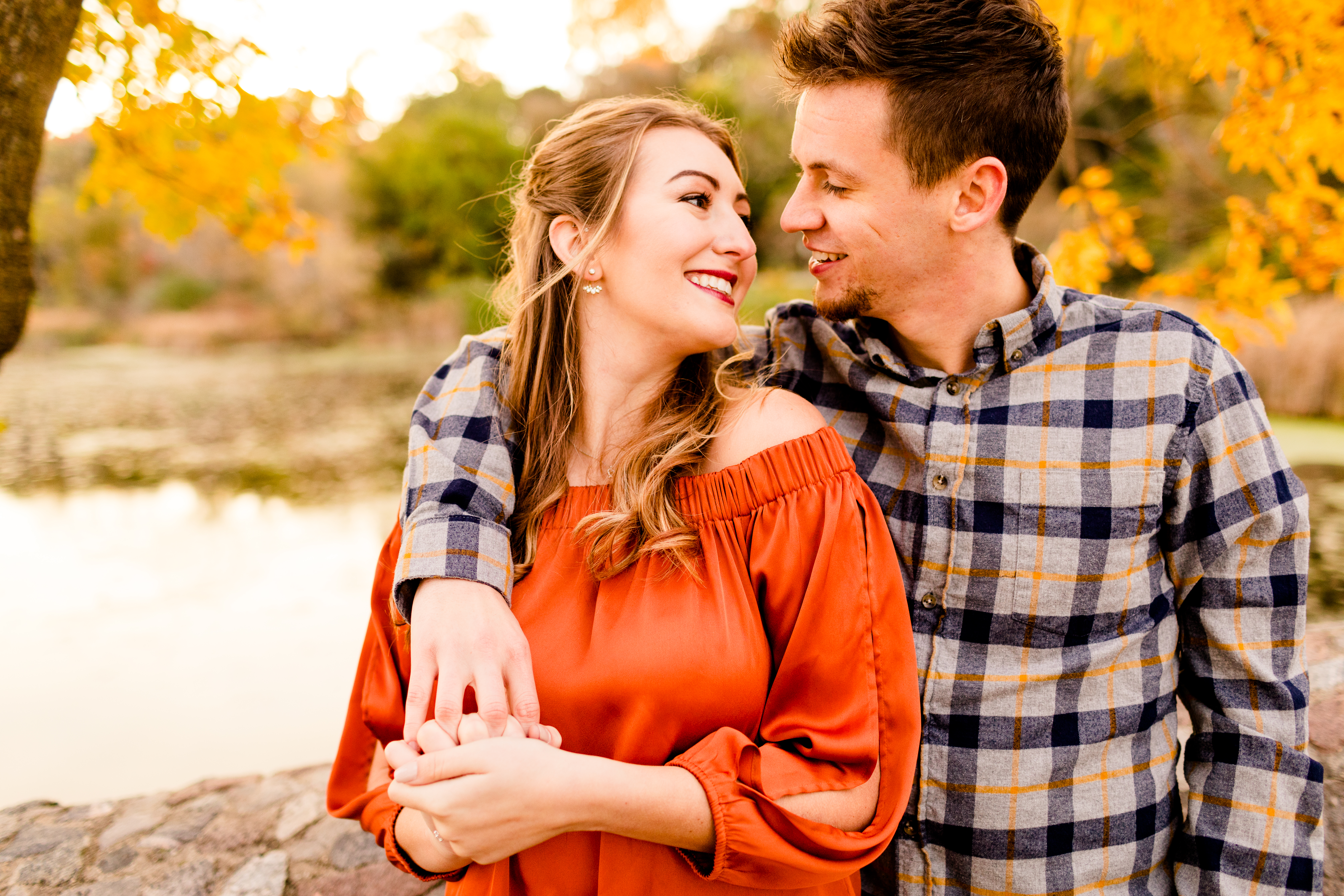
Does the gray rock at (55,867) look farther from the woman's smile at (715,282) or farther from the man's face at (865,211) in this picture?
the man's face at (865,211)

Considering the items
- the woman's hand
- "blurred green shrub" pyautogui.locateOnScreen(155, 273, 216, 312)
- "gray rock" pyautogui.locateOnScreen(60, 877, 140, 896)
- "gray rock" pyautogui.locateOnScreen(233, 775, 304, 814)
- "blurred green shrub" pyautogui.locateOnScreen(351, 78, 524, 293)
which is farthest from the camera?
"blurred green shrub" pyautogui.locateOnScreen(155, 273, 216, 312)

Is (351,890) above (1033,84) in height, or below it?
below

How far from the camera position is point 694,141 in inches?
59.1

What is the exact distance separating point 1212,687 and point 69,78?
3340 millimetres

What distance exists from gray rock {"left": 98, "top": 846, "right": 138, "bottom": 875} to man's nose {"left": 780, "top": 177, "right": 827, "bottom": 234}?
6.95 feet

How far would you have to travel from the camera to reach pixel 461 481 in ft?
4.39

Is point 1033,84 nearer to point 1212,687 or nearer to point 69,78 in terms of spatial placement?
point 1212,687

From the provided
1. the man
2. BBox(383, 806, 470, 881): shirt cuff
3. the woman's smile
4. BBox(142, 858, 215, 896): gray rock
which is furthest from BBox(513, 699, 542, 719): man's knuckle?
BBox(142, 858, 215, 896): gray rock

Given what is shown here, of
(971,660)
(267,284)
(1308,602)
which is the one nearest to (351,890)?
(971,660)

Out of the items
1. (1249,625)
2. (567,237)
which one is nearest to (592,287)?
(567,237)

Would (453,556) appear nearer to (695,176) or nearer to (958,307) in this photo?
(695,176)

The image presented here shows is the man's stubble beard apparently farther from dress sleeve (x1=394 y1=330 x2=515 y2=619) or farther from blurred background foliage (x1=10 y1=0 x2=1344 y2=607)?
dress sleeve (x1=394 y1=330 x2=515 y2=619)

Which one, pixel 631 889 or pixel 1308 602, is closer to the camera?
pixel 631 889

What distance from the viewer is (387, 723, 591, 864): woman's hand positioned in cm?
103
